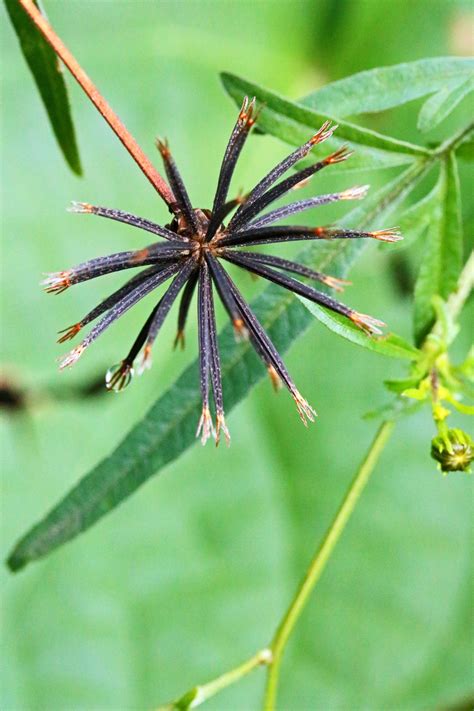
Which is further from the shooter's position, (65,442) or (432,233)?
(65,442)

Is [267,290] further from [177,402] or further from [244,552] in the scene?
[244,552]

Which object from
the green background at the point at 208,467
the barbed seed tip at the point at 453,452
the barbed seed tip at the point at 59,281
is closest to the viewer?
the barbed seed tip at the point at 59,281

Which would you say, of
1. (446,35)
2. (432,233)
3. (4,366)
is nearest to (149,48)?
(446,35)

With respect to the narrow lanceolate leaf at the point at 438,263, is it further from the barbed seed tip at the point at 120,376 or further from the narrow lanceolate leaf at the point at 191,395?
the barbed seed tip at the point at 120,376

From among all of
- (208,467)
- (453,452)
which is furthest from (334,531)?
(208,467)

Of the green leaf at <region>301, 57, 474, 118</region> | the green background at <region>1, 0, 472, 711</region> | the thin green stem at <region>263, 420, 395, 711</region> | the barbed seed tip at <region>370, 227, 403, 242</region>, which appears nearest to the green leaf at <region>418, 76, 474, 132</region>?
the green leaf at <region>301, 57, 474, 118</region>

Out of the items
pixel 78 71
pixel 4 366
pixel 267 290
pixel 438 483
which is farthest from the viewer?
pixel 4 366

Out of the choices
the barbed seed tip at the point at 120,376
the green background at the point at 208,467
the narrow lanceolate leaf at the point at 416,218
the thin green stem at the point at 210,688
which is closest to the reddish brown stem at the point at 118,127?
the barbed seed tip at the point at 120,376

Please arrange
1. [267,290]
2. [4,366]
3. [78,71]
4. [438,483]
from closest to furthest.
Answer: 1. [78,71]
2. [267,290]
3. [438,483]
4. [4,366]
